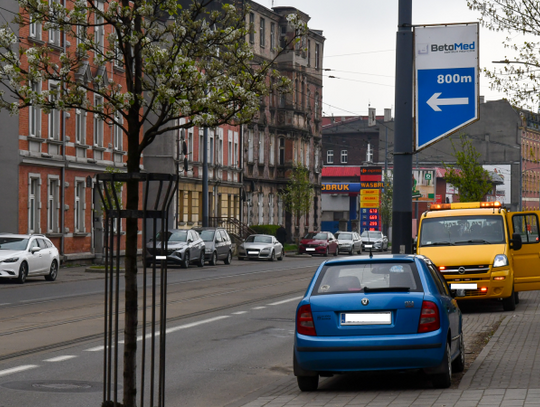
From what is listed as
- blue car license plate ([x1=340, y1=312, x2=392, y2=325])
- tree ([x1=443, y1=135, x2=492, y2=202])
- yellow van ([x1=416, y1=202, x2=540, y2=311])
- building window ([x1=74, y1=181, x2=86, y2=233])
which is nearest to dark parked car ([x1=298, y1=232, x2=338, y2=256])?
tree ([x1=443, y1=135, x2=492, y2=202])

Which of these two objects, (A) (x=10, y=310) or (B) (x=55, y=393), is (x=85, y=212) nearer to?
(A) (x=10, y=310)

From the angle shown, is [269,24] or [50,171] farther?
[269,24]

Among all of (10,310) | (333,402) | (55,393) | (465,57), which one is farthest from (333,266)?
(10,310)

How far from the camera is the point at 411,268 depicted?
10133mm

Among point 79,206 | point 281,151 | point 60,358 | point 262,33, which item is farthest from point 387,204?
point 60,358

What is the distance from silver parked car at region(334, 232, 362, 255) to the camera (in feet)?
223

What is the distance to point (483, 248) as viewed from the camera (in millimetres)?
19641

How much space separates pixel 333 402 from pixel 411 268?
1.80m

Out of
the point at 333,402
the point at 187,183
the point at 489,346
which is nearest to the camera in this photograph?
the point at 333,402

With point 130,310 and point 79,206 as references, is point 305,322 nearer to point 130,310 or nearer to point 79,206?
point 130,310

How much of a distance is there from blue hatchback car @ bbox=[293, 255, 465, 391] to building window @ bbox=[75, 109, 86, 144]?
34.3 m

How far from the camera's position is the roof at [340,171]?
4564 inches

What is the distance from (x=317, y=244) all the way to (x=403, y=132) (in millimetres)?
47554

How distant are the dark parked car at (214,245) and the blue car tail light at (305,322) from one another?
116 feet
